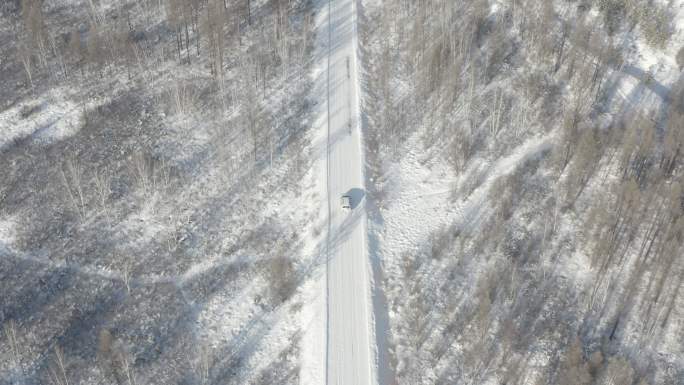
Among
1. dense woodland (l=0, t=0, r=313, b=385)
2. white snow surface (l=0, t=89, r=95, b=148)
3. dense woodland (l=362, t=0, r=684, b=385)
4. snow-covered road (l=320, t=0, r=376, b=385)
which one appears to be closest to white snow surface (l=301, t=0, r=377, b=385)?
snow-covered road (l=320, t=0, r=376, b=385)

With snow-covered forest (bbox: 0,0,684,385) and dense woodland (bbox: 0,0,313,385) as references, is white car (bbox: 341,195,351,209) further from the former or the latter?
dense woodland (bbox: 0,0,313,385)

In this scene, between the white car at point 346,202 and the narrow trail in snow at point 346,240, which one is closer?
the narrow trail in snow at point 346,240

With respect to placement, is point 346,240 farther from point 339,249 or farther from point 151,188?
point 151,188

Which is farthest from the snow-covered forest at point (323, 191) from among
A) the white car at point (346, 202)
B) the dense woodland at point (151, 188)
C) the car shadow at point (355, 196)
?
the white car at point (346, 202)

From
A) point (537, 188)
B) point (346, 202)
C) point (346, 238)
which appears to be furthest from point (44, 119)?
point (537, 188)

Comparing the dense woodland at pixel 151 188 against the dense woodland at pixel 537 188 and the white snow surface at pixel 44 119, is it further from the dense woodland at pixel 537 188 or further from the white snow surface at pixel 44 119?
the dense woodland at pixel 537 188
